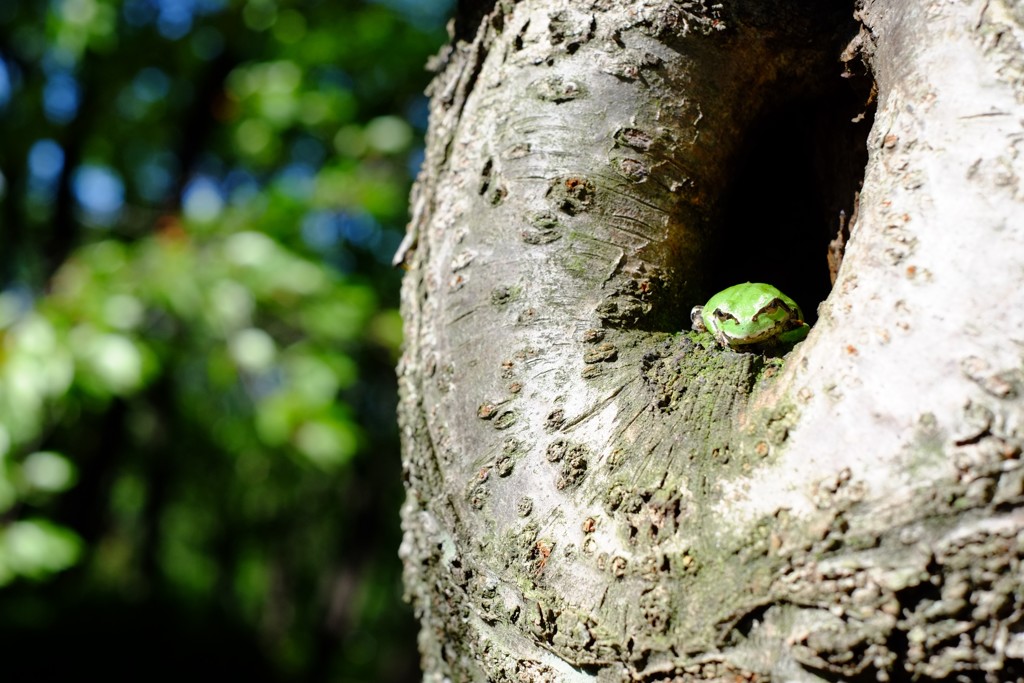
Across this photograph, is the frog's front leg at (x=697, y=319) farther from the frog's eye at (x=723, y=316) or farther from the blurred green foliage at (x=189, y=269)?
the blurred green foliage at (x=189, y=269)

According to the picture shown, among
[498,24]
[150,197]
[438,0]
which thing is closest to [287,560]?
[150,197]

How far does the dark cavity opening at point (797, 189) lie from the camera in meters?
1.45

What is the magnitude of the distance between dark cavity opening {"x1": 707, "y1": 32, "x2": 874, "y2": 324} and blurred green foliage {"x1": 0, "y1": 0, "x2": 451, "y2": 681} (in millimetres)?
1427

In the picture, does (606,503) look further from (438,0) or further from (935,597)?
(438,0)

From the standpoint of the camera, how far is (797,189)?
1.63m

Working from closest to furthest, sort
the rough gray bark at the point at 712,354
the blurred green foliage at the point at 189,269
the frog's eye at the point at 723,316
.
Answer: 1. the rough gray bark at the point at 712,354
2. the frog's eye at the point at 723,316
3. the blurred green foliage at the point at 189,269

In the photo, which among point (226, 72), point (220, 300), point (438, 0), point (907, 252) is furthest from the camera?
point (438, 0)

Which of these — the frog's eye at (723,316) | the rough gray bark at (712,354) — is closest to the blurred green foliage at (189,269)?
the rough gray bark at (712,354)

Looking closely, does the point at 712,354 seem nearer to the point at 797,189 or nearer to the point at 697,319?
the point at 697,319

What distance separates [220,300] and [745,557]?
202 centimetres

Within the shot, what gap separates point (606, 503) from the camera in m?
1.04

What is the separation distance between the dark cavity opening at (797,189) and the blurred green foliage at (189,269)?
1427 mm

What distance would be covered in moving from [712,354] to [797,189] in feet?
2.02

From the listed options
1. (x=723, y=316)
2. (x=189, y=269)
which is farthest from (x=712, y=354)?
(x=189, y=269)
